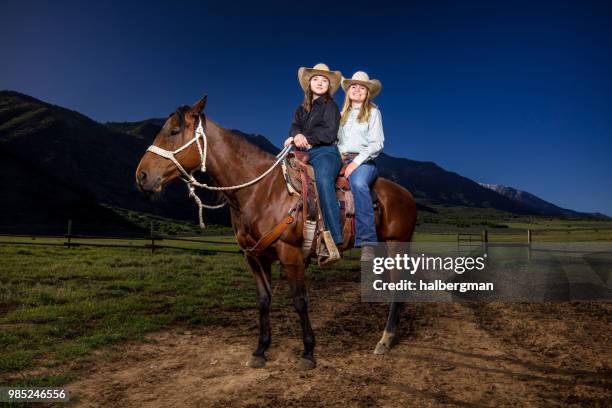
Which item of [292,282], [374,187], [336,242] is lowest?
[292,282]

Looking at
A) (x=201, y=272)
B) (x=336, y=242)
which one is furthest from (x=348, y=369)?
(x=201, y=272)

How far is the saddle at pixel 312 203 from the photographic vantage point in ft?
17.2

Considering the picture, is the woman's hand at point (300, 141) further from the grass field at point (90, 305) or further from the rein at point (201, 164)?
the grass field at point (90, 305)

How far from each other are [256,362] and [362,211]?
2.81m

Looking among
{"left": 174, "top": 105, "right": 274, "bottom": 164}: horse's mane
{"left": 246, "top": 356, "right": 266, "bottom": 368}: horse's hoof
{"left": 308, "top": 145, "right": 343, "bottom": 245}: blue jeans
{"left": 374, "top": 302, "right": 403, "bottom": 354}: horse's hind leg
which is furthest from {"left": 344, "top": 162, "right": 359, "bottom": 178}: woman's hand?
{"left": 246, "top": 356, "right": 266, "bottom": 368}: horse's hoof

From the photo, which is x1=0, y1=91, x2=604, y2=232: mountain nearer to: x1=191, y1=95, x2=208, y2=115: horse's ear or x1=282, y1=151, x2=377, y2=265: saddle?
x1=191, y1=95, x2=208, y2=115: horse's ear

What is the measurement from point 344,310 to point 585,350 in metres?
5.06

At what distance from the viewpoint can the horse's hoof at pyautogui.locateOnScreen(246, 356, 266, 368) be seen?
5406 millimetres

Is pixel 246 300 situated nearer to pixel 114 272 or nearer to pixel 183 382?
pixel 183 382

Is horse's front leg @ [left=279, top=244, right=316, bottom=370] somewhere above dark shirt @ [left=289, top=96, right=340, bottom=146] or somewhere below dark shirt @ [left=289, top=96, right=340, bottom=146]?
below

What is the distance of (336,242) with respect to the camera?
5.36 metres

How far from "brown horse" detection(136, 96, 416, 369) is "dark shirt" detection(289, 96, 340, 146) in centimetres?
72

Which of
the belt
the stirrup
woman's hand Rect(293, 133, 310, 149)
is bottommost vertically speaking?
the stirrup

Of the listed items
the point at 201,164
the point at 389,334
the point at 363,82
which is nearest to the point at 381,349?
the point at 389,334
